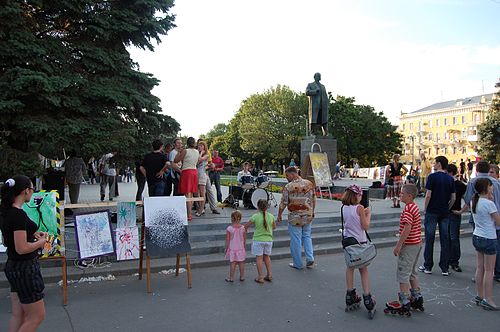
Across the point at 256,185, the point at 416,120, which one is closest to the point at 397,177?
the point at 256,185

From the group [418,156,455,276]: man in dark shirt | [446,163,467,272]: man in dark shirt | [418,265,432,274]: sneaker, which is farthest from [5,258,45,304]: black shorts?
[446,163,467,272]: man in dark shirt

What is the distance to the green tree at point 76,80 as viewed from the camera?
8.42m

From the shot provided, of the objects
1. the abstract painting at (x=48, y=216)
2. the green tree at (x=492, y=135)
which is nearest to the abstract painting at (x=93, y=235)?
the abstract painting at (x=48, y=216)

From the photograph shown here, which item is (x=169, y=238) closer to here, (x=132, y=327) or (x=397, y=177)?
(x=132, y=327)

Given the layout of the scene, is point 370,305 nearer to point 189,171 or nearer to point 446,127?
point 189,171

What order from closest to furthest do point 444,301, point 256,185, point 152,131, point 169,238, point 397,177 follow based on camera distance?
1. point 444,301
2. point 169,238
3. point 152,131
4. point 256,185
5. point 397,177

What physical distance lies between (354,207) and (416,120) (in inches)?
4597

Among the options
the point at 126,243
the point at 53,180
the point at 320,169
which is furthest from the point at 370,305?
the point at 320,169

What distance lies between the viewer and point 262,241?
6898 millimetres

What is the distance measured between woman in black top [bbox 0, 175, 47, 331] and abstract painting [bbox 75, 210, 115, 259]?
2662 millimetres

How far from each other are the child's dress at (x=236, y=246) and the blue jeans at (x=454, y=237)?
147 inches

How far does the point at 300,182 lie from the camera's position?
7543mm

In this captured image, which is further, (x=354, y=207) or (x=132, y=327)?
(x=354, y=207)

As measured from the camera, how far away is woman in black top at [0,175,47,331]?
3.67 metres
